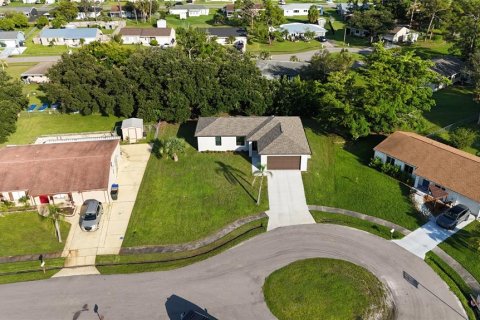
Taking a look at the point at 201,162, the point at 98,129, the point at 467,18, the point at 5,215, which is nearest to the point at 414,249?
the point at 201,162

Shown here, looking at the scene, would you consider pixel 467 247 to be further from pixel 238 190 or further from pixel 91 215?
pixel 91 215

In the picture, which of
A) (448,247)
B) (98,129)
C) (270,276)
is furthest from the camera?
(98,129)

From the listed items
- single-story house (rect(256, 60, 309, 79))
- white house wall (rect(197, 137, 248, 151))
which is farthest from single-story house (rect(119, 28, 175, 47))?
white house wall (rect(197, 137, 248, 151))

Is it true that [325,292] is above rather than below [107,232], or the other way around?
below

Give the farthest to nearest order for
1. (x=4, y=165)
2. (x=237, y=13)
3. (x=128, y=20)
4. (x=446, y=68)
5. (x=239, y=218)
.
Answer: (x=128, y=20), (x=237, y=13), (x=446, y=68), (x=4, y=165), (x=239, y=218)

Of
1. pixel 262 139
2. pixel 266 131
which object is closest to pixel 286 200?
pixel 262 139

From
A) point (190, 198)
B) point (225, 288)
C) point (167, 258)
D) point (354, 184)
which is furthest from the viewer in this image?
point (354, 184)

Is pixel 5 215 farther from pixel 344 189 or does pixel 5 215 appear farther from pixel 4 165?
pixel 344 189
